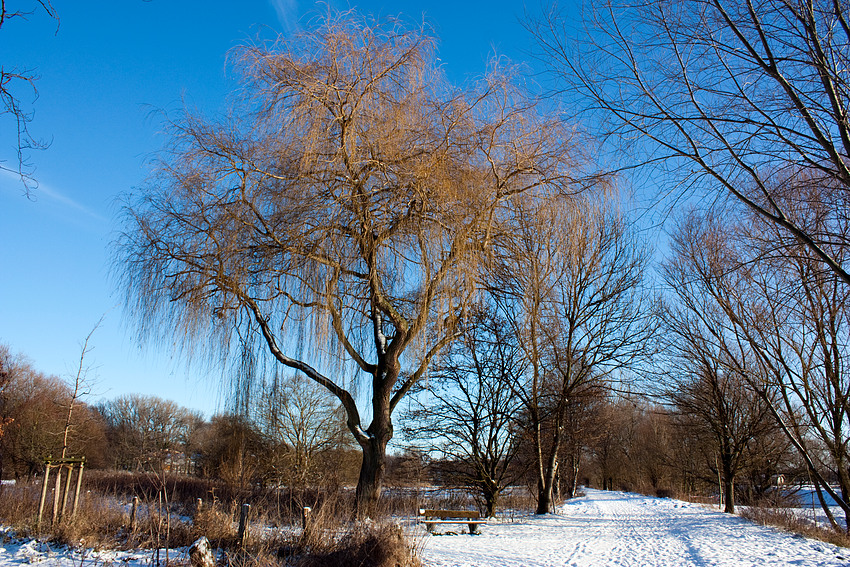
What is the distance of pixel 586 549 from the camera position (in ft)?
29.0

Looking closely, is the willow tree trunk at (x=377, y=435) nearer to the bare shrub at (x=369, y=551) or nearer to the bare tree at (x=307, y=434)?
the bare shrub at (x=369, y=551)

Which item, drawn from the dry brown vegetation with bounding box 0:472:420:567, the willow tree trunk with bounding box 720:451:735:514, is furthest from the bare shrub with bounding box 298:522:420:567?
the willow tree trunk with bounding box 720:451:735:514

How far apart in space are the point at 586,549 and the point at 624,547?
1.06m

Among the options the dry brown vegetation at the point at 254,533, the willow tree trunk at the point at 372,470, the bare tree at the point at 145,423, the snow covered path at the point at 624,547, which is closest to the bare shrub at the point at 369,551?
the dry brown vegetation at the point at 254,533

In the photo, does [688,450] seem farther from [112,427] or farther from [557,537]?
[112,427]

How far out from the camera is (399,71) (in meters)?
7.53

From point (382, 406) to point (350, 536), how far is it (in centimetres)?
245

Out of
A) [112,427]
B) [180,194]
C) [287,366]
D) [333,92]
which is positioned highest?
[333,92]

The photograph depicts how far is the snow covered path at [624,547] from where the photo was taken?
7.53m

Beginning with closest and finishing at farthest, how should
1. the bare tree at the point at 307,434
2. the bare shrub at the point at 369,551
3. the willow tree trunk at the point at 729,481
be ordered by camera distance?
the bare shrub at the point at 369,551 → the willow tree trunk at the point at 729,481 → the bare tree at the point at 307,434

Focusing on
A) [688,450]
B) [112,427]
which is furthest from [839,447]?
[112,427]

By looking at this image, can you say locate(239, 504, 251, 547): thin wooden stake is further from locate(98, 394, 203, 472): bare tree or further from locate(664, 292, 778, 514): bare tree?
locate(98, 394, 203, 472): bare tree

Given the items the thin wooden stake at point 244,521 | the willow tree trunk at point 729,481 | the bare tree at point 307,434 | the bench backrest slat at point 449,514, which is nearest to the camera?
the thin wooden stake at point 244,521

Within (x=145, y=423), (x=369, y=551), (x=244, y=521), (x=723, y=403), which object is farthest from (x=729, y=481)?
(x=145, y=423)
